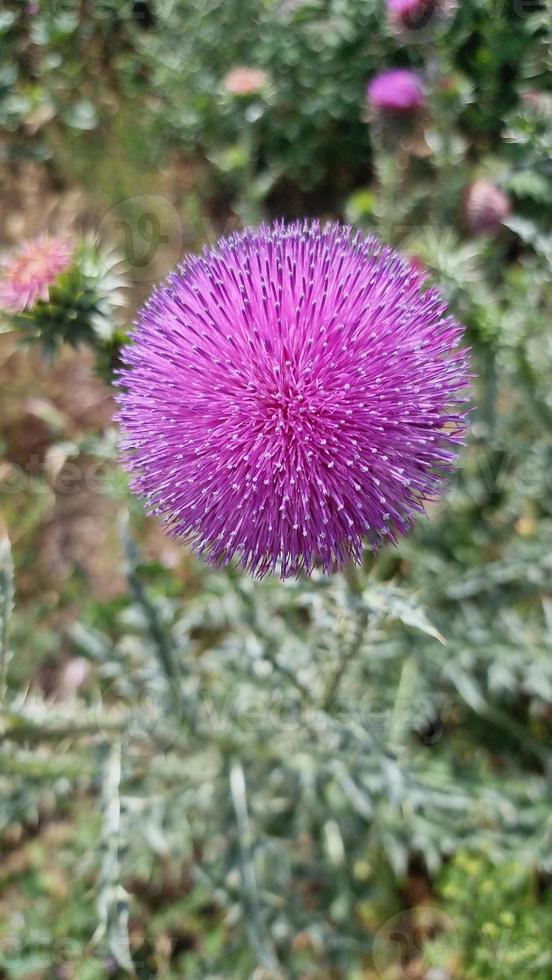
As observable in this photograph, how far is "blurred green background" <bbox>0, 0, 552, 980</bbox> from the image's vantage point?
8.02 ft

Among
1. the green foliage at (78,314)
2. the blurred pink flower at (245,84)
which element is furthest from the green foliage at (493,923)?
the blurred pink flower at (245,84)

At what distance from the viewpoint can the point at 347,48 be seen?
13.5 ft

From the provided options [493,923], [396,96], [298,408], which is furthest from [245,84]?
[493,923]

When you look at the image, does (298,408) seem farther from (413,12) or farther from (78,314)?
(413,12)

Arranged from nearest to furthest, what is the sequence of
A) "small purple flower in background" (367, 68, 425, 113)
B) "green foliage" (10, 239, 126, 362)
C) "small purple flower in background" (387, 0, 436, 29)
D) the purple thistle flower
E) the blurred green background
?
the purple thistle flower, "green foliage" (10, 239, 126, 362), the blurred green background, "small purple flower in background" (387, 0, 436, 29), "small purple flower in background" (367, 68, 425, 113)

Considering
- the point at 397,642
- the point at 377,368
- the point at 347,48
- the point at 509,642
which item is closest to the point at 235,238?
the point at 377,368

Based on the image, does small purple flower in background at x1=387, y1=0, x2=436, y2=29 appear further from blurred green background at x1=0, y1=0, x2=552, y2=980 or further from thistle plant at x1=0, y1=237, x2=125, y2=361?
thistle plant at x1=0, y1=237, x2=125, y2=361

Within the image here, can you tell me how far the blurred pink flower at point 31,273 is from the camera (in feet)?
6.90

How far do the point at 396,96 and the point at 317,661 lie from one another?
2553mm

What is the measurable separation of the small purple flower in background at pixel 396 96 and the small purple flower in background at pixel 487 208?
0.47m

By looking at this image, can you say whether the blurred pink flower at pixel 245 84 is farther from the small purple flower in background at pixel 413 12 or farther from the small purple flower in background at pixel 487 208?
the small purple flower in background at pixel 487 208

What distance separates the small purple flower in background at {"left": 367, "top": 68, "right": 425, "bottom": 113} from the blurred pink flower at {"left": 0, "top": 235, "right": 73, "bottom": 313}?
5.65 feet

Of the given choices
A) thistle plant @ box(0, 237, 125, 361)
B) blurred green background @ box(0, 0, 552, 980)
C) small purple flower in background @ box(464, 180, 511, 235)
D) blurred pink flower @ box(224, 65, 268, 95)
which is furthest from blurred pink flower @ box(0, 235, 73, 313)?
small purple flower in background @ box(464, 180, 511, 235)

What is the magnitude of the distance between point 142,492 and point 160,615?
3.05 ft
